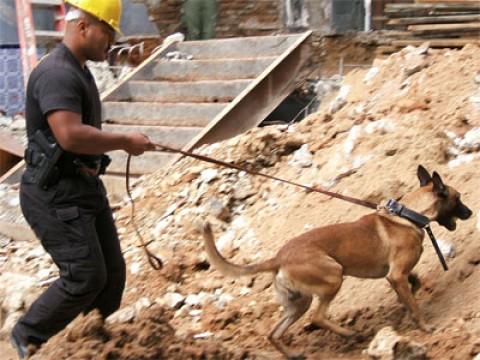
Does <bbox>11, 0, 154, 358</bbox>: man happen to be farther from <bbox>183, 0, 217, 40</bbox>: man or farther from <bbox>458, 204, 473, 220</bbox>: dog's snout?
<bbox>183, 0, 217, 40</bbox>: man

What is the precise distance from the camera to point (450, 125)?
8.06 m

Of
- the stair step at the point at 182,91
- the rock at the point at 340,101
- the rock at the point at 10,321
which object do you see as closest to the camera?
the rock at the point at 10,321

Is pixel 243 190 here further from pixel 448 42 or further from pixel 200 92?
pixel 448 42

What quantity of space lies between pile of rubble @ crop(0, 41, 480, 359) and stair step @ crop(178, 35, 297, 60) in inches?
48.2

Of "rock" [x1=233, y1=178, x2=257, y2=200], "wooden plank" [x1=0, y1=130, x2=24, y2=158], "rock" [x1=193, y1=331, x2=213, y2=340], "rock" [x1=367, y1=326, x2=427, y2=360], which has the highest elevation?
"rock" [x1=367, y1=326, x2=427, y2=360]

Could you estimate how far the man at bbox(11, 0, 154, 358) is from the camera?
195 inches

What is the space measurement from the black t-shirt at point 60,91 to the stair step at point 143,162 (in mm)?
4816

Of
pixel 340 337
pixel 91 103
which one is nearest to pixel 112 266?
pixel 91 103

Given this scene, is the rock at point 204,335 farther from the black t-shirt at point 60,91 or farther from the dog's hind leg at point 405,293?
the black t-shirt at point 60,91

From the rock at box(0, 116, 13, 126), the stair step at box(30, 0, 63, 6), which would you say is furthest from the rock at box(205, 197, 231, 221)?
the stair step at box(30, 0, 63, 6)

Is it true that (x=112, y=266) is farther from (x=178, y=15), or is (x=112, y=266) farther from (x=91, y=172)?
(x=178, y=15)

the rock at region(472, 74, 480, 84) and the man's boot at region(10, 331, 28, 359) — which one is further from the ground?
the rock at region(472, 74, 480, 84)

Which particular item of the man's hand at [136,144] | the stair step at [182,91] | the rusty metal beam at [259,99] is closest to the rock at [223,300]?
the man's hand at [136,144]

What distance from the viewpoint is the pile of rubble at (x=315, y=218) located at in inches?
242
